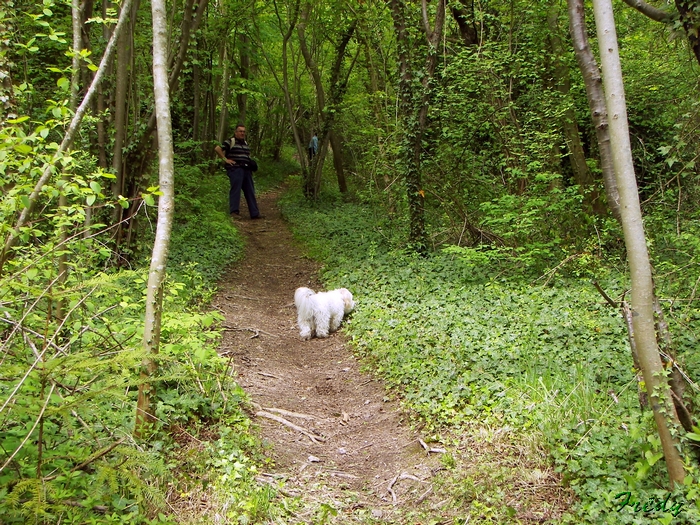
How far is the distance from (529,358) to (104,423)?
3737mm

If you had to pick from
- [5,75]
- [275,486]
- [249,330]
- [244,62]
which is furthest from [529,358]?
[244,62]

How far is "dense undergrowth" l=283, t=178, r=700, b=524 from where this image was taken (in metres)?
3.18

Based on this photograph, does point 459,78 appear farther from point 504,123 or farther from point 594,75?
point 594,75

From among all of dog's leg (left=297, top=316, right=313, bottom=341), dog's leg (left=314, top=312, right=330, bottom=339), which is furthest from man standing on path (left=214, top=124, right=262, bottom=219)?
dog's leg (left=314, top=312, right=330, bottom=339)

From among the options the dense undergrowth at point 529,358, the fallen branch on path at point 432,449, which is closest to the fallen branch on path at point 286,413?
the dense undergrowth at point 529,358

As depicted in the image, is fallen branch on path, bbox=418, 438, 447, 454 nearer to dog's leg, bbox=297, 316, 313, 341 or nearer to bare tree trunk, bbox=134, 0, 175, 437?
bare tree trunk, bbox=134, 0, 175, 437

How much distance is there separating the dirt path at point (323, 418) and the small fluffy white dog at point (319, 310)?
166mm

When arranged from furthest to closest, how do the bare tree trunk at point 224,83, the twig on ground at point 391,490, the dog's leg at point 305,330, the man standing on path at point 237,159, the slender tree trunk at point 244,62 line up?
the slender tree trunk at point 244,62 → the bare tree trunk at point 224,83 → the man standing on path at point 237,159 → the dog's leg at point 305,330 → the twig on ground at point 391,490

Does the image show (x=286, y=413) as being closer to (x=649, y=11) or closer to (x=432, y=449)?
(x=432, y=449)

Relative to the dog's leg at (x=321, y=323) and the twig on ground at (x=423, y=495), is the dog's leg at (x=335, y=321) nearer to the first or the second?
the dog's leg at (x=321, y=323)

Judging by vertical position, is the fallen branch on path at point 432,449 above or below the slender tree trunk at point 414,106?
below

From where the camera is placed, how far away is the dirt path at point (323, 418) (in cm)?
386

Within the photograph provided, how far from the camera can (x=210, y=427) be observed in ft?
13.8
